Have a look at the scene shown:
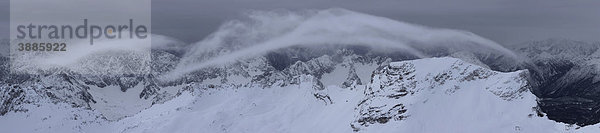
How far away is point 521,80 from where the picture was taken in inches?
7264

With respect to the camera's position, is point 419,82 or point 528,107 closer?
point 528,107

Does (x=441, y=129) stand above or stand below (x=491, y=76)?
below

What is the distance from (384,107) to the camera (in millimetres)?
191750

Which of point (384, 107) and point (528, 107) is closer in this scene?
point (528, 107)

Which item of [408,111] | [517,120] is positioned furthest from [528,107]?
[408,111]

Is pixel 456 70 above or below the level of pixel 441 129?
above

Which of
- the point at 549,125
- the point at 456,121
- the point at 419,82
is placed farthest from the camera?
the point at 419,82

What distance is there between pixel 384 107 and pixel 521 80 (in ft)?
122

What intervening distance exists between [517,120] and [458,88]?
23107 millimetres

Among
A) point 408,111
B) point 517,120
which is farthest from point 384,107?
point 517,120

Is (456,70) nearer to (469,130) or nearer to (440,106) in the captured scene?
(440,106)

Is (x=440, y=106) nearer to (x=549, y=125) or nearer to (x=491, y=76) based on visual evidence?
(x=491, y=76)

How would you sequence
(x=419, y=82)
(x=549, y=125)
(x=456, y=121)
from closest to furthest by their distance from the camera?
(x=549, y=125) → (x=456, y=121) → (x=419, y=82)

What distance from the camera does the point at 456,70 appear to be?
197m
